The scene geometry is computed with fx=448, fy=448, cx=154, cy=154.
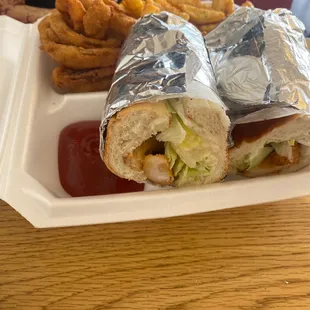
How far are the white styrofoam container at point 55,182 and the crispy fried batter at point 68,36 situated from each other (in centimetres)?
18

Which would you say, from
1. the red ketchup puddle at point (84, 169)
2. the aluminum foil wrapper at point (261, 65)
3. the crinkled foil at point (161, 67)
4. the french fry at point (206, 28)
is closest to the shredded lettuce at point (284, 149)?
the aluminum foil wrapper at point (261, 65)

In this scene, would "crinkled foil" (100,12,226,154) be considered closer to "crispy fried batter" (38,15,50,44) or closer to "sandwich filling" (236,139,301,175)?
"sandwich filling" (236,139,301,175)

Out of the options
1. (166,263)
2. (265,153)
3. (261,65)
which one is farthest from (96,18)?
(166,263)

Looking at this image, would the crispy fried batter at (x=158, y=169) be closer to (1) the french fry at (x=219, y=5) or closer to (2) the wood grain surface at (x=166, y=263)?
(2) the wood grain surface at (x=166, y=263)

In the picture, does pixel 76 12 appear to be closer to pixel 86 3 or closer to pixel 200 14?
pixel 86 3

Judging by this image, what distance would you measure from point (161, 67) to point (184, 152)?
0.25 metres

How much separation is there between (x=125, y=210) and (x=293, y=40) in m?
0.77

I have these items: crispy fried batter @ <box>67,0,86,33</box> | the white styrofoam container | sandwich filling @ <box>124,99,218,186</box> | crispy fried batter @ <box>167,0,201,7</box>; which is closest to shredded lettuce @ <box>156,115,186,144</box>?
sandwich filling @ <box>124,99,218,186</box>

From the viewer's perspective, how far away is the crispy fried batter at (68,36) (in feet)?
5.47

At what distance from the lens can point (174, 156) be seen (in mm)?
1307

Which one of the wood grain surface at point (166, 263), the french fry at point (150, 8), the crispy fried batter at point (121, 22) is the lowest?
the wood grain surface at point (166, 263)

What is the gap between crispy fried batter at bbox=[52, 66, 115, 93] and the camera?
5.58 feet

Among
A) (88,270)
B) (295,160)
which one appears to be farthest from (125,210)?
(295,160)

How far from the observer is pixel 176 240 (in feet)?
4.40
